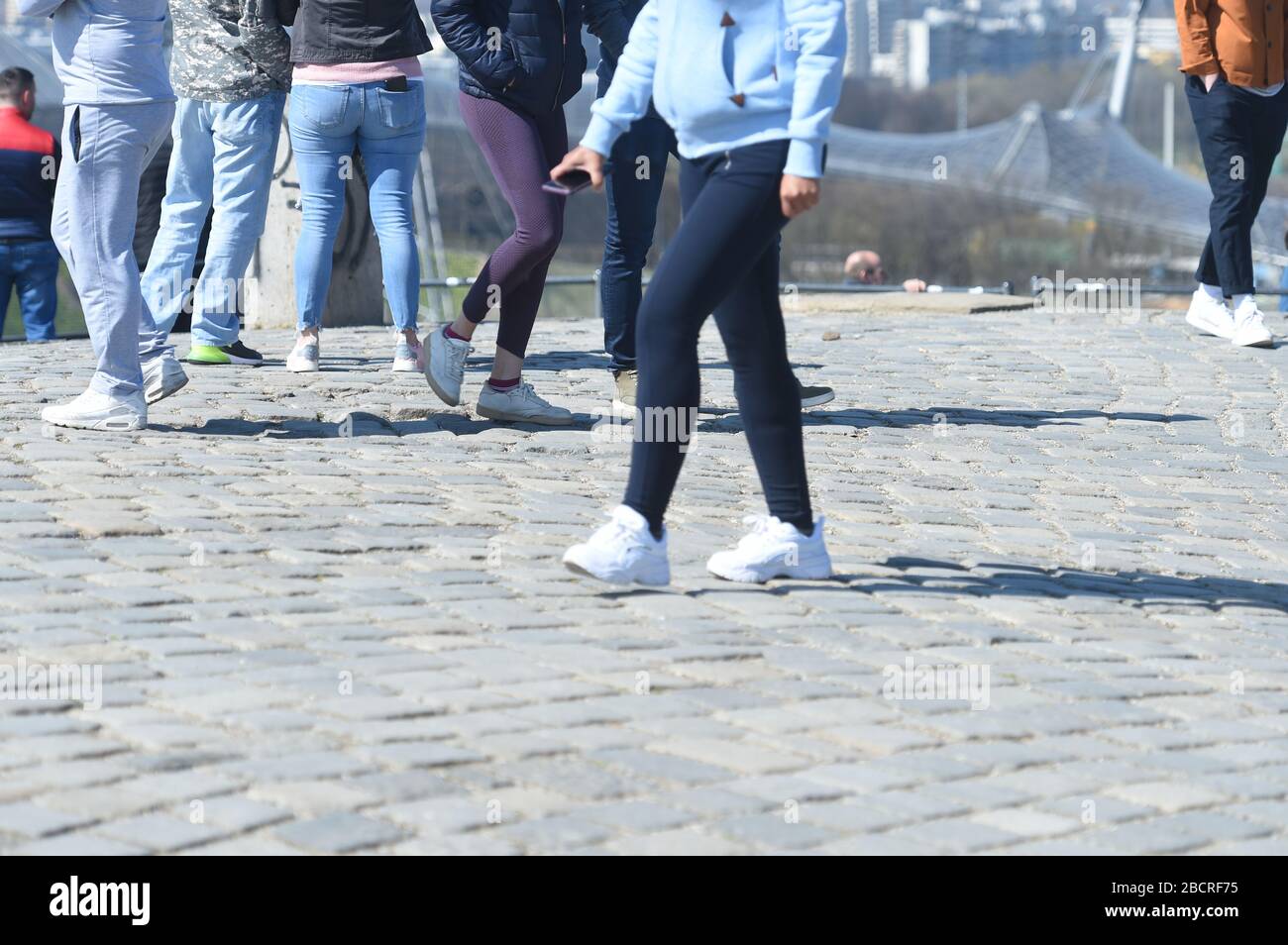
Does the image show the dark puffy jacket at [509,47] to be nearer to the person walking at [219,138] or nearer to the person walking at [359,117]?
the person walking at [359,117]

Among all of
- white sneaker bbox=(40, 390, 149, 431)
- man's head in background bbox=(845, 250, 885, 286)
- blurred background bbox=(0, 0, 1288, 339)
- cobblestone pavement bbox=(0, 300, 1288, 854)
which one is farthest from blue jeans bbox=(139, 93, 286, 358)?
blurred background bbox=(0, 0, 1288, 339)

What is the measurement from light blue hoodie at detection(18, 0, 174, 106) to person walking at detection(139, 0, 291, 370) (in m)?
1.77

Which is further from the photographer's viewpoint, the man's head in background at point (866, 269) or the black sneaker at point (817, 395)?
the man's head in background at point (866, 269)

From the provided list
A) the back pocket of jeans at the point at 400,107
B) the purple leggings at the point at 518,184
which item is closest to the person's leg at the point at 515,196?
the purple leggings at the point at 518,184

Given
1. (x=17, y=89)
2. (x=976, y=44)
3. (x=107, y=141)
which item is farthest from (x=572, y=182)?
(x=976, y=44)

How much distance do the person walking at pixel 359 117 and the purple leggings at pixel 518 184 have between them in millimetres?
812

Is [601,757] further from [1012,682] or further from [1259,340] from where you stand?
[1259,340]

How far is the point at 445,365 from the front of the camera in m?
7.81

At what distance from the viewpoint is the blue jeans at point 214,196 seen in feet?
29.2

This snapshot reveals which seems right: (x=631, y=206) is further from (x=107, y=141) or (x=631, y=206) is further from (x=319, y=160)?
(x=107, y=141)

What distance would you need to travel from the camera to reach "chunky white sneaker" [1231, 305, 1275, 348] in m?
11.4

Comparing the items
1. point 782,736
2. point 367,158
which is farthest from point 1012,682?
point 367,158
